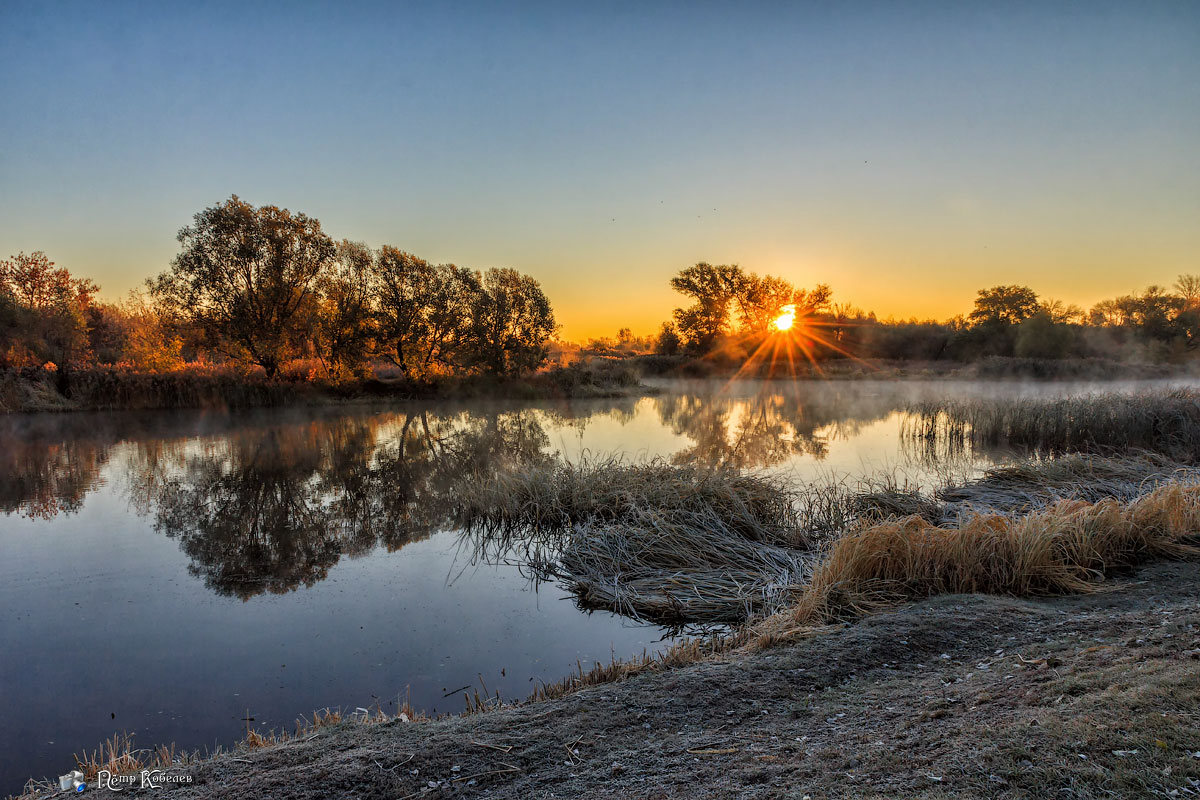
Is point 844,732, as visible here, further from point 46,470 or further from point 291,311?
point 291,311

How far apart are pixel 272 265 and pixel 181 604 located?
26.5m

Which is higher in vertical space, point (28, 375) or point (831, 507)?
point (28, 375)

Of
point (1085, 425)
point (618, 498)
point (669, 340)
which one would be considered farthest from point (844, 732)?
point (669, 340)

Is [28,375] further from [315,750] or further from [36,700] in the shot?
[315,750]

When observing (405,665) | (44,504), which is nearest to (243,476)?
(44,504)

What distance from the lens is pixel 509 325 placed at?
34.6m

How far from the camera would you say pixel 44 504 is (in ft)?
32.4

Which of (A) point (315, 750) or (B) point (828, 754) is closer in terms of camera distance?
(B) point (828, 754)

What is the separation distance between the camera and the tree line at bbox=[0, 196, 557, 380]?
89.7 feet

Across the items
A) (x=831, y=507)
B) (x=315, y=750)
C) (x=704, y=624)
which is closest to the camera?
(x=315, y=750)

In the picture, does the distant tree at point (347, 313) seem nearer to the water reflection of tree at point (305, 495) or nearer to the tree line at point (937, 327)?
the water reflection of tree at point (305, 495)

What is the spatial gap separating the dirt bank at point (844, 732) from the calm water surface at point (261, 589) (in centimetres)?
136

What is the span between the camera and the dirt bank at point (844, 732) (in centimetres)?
209

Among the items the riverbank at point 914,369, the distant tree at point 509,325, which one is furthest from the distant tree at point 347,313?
the riverbank at point 914,369
